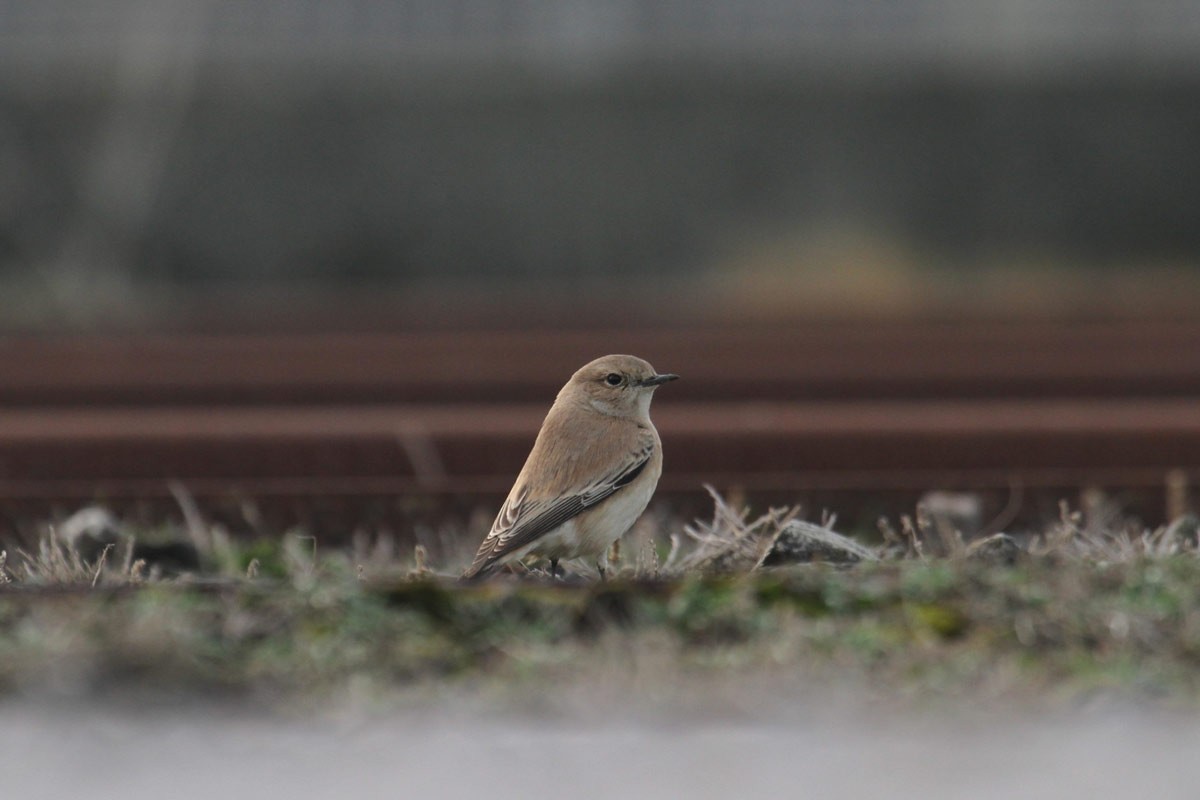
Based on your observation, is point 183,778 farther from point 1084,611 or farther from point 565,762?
point 1084,611

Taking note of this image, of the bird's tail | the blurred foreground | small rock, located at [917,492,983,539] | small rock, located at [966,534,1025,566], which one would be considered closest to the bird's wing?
the bird's tail

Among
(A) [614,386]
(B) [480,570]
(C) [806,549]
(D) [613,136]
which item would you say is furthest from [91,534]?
(D) [613,136]

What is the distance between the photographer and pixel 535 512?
17.8 feet

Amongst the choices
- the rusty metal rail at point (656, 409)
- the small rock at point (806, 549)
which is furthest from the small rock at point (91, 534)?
the small rock at point (806, 549)

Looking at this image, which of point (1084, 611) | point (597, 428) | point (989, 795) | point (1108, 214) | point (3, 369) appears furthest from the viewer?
point (1108, 214)

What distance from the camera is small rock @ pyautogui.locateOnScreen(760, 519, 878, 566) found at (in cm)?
511

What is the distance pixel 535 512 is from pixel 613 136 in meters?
16.6

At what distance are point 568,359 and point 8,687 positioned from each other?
26.5 ft

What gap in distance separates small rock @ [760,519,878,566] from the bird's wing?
0.70 meters

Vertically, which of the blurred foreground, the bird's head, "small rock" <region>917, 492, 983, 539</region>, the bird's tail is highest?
the bird's head

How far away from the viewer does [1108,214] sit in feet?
71.5

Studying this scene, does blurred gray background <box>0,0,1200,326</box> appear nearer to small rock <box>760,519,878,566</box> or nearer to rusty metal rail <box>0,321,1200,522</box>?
rusty metal rail <box>0,321,1200,522</box>

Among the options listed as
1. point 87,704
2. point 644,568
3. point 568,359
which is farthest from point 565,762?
point 568,359

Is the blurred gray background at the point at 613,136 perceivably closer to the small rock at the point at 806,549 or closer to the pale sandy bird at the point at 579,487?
the pale sandy bird at the point at 579,487
